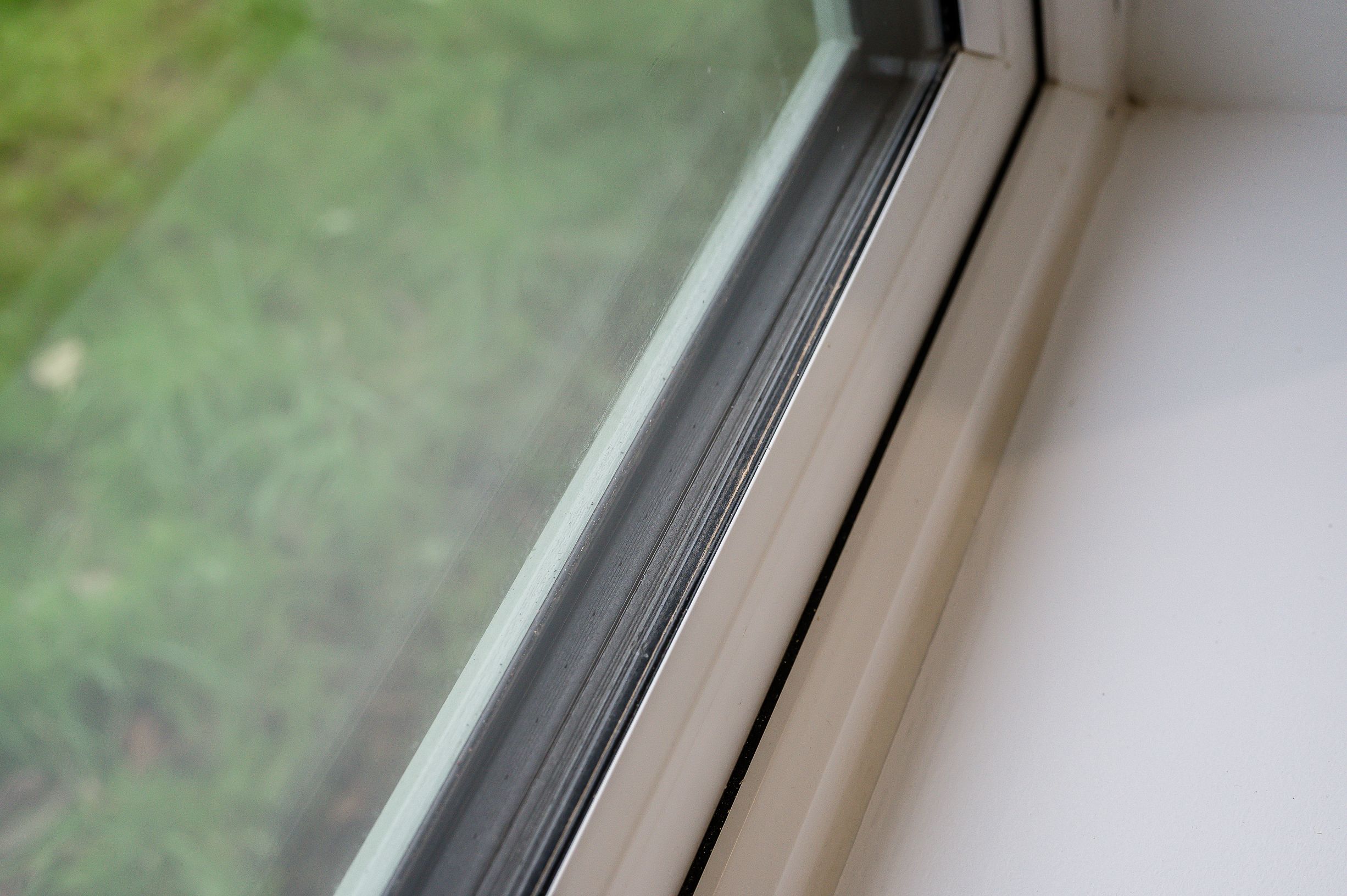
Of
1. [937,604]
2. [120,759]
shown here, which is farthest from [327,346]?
[937,604]

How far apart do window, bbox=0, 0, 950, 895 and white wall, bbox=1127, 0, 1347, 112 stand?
0.16 metres

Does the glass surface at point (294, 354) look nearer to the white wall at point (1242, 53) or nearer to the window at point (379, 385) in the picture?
the window at point (379, 385)

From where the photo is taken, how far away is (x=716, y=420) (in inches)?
21.5

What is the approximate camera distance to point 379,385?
88 cm

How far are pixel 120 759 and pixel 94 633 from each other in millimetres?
102

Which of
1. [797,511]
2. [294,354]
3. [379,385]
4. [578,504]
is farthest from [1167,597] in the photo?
[294,354]

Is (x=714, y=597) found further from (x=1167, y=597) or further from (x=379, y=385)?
(x=379, y=385)

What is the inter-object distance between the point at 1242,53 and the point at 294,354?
0.84 m

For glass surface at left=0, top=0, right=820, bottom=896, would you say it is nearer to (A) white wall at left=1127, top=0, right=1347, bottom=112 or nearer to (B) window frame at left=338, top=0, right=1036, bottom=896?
(B) window frame at left=338, top=0, right=1036, bottom=896

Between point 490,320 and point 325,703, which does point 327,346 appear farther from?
point 325,703

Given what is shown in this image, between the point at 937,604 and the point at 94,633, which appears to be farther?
the point at 94,633

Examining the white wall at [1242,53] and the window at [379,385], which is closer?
the window at [379,385]

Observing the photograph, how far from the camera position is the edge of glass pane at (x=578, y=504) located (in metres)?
0.48

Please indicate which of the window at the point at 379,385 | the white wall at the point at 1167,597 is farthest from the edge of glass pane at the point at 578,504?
the white wall at the point at 1167,597
